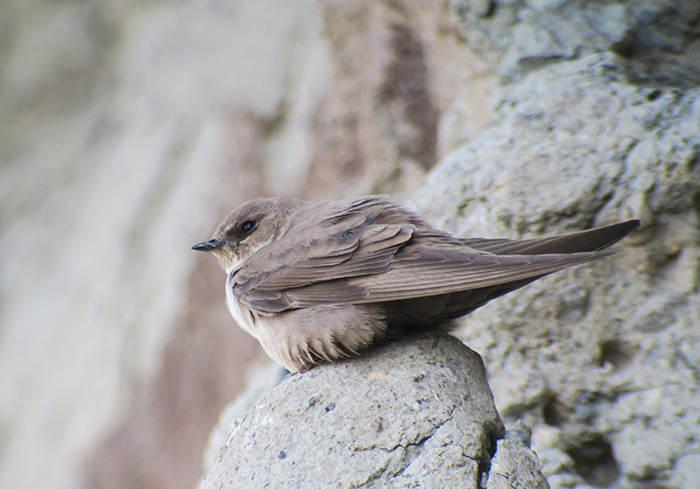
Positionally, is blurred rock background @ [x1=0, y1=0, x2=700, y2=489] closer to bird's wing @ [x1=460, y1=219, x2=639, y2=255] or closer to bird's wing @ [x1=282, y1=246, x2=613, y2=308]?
bird's wing @ [x1=460, y1=219, x2=639, y2=255]

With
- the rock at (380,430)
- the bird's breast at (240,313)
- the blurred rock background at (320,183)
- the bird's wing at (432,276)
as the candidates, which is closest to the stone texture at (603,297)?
the blurred rock background at (320,183)

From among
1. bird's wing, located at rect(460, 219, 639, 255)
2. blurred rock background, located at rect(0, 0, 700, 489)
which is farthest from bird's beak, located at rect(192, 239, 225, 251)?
bird's wing, located at rect(460, 219, 639, 255)

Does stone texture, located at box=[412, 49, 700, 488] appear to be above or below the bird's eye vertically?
below

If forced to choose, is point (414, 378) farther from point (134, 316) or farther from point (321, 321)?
point (134, 316)

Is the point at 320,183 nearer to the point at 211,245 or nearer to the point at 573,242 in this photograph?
the point at 211,245

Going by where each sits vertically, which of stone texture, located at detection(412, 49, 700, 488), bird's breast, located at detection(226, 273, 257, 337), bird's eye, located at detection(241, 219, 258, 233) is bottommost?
stone texture, located at detection(412, 49, 700, 488)

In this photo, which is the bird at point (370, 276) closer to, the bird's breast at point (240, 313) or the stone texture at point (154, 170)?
the bird's breast at point (240, 313)
